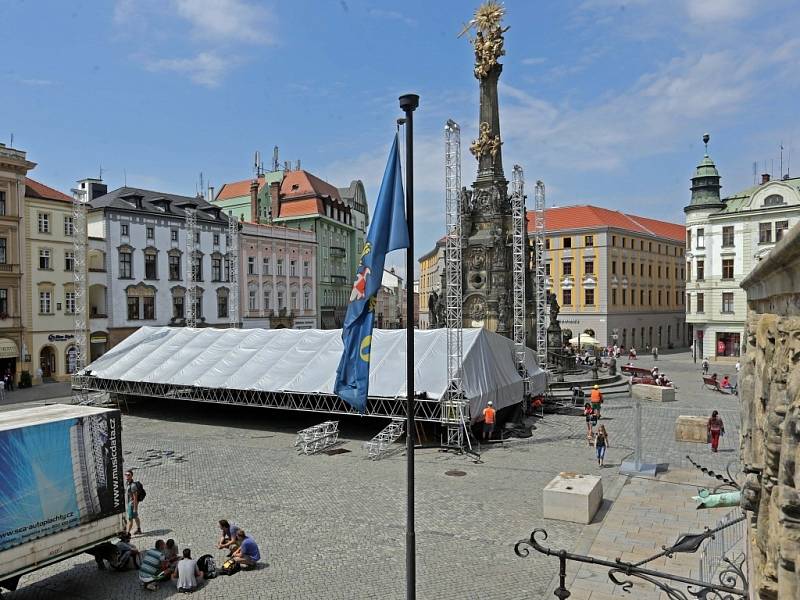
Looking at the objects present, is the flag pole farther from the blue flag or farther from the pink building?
the pink building

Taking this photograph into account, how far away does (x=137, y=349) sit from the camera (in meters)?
28.9

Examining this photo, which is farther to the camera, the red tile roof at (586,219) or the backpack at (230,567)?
the red tile roof at (586,219)

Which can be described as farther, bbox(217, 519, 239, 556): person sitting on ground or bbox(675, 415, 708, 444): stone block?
bbox(675, 415, 708, 444): stone block

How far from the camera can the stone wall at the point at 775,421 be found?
3.86 metres

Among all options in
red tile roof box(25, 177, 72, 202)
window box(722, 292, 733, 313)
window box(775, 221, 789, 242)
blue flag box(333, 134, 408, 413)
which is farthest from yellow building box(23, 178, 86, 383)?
window box(775, 221, 789, 242)

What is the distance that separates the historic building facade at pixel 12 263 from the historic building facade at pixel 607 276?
140 feet

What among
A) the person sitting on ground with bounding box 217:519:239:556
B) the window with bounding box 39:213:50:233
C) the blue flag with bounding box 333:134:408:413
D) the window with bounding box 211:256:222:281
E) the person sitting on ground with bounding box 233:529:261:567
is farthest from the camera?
the window with bounding box 211:256:222:281

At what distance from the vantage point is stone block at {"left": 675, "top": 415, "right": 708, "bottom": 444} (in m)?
20.5

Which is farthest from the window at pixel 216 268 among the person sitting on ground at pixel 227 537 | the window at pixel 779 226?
the window at pixel 779 226

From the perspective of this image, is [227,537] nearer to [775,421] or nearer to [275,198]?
[775,421]

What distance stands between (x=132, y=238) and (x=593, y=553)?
42.9m

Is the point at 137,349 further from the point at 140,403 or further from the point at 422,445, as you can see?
the point at 422,445

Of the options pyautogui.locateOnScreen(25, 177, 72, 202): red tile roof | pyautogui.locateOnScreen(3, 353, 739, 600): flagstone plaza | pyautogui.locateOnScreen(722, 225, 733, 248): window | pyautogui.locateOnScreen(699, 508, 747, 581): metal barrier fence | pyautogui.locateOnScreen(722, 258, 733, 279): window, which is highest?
pyautogui.locateOnScreen(25, 177, 72, 202): red tile roof

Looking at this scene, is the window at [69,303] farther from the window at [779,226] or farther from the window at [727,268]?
the window at [779,226]
